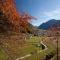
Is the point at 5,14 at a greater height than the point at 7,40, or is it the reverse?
the point at 5,14

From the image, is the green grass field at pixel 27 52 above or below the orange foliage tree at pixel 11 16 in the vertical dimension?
below

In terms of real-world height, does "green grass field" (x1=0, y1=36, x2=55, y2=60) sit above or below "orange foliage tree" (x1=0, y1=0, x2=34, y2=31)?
below

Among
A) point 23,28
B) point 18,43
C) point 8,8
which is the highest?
point 8,8

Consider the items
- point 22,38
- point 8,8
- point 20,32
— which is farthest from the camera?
point 22,38

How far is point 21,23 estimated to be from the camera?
9367 millimetres

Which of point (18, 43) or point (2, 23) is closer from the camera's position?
point (2, 23)

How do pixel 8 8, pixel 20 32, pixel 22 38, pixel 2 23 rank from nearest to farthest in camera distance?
1. pixel 2 23
2. pixel 8 8
3. pixel 20 32
4. pixel 22 38

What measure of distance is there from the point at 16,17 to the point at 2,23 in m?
1.01

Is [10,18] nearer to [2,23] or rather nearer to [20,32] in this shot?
[2,23]

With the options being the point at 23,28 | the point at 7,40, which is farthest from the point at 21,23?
the point at 7,40

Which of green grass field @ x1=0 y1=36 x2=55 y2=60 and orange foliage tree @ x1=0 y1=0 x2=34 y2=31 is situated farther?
green grass field @ x1=0 y1=36 x2=55 y2=60

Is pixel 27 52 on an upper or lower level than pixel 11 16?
lower

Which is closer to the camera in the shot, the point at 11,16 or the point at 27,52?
the point at 11,16

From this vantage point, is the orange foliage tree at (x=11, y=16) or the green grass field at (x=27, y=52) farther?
the green grass field at (x=27, y=52)
